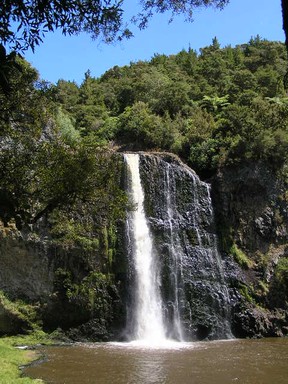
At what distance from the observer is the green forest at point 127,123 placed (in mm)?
8992

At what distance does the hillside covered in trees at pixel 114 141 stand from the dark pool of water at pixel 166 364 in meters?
4.26

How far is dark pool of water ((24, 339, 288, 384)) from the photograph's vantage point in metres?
12.1

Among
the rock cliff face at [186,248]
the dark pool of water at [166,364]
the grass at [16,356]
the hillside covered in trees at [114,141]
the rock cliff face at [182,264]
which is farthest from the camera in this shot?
the rock cliff face at [186,248]

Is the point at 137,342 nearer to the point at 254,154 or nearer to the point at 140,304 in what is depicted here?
the point at 140,304

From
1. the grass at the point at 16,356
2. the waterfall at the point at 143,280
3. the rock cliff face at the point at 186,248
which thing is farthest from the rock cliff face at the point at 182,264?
the grass at the point at 16,356

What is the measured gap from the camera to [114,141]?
117 ft

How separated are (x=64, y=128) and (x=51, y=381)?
23174 millimetres

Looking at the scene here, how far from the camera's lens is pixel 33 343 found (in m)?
18.3

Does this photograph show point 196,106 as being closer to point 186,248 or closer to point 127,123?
point 127,123

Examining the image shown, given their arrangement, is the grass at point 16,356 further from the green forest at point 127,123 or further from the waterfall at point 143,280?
the green forest at point 127,123

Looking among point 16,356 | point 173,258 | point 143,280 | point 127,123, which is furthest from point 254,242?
point 127,123

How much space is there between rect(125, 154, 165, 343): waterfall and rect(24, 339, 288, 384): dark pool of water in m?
2.43

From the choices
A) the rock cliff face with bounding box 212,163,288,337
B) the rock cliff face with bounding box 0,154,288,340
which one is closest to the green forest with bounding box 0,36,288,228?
the rock cliff face with bounding box 212,163,288,337

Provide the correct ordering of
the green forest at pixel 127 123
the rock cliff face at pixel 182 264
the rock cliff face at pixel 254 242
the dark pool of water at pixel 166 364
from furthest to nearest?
the rock cliff face at pixel 254 242 < the rock cliff face at pixel 182 264 < the dark pool of water at pixel 166 364 < the green forest at pixel 127 123
